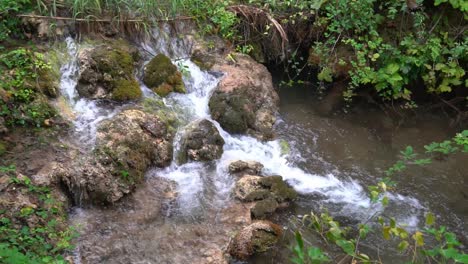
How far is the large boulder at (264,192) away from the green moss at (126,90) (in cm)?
211

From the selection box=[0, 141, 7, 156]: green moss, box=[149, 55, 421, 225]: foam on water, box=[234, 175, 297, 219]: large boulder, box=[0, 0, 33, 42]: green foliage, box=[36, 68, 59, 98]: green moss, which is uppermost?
box=[0, 0, 33, 42]: green foliage

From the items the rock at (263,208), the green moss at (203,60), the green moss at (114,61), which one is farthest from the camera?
A: the green moss at (203,60)

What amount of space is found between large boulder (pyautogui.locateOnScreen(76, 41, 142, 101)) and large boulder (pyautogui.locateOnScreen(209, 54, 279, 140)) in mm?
1353

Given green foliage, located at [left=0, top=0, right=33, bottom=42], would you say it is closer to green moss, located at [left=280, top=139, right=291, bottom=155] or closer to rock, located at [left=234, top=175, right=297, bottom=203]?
rock, located at [left=234, top=175, right=297, bottom=203]

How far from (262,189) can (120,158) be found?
1861 mm

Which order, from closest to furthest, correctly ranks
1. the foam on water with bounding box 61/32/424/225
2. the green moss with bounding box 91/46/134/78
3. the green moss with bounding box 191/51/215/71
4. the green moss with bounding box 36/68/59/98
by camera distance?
the foam on water with bounding box 61/32/424/225
the green moss with bounding box 36/68/59/98
the green moss with bounding box 91/46/134/78
the green moss with bounding box 191/51/215/71

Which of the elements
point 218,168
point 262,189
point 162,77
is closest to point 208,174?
point 218,168

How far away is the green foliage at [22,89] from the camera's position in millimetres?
5156

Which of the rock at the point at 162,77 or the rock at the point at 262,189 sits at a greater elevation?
the rock at the point at 162,77

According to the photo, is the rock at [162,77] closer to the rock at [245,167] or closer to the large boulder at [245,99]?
the large boulder at [245,99]

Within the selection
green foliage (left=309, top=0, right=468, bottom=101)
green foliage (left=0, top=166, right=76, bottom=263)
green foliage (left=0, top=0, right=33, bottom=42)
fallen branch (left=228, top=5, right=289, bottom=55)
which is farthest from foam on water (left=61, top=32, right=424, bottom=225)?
green foliage (left=309, top=0, right=468, bottom=101)

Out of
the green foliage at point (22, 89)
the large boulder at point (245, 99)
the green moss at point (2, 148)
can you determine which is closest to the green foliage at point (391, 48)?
the large boulder at point (245, 99)

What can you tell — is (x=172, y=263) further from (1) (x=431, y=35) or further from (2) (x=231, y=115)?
(1) (x=431, y=35)

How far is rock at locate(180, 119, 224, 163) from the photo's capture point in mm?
5992
